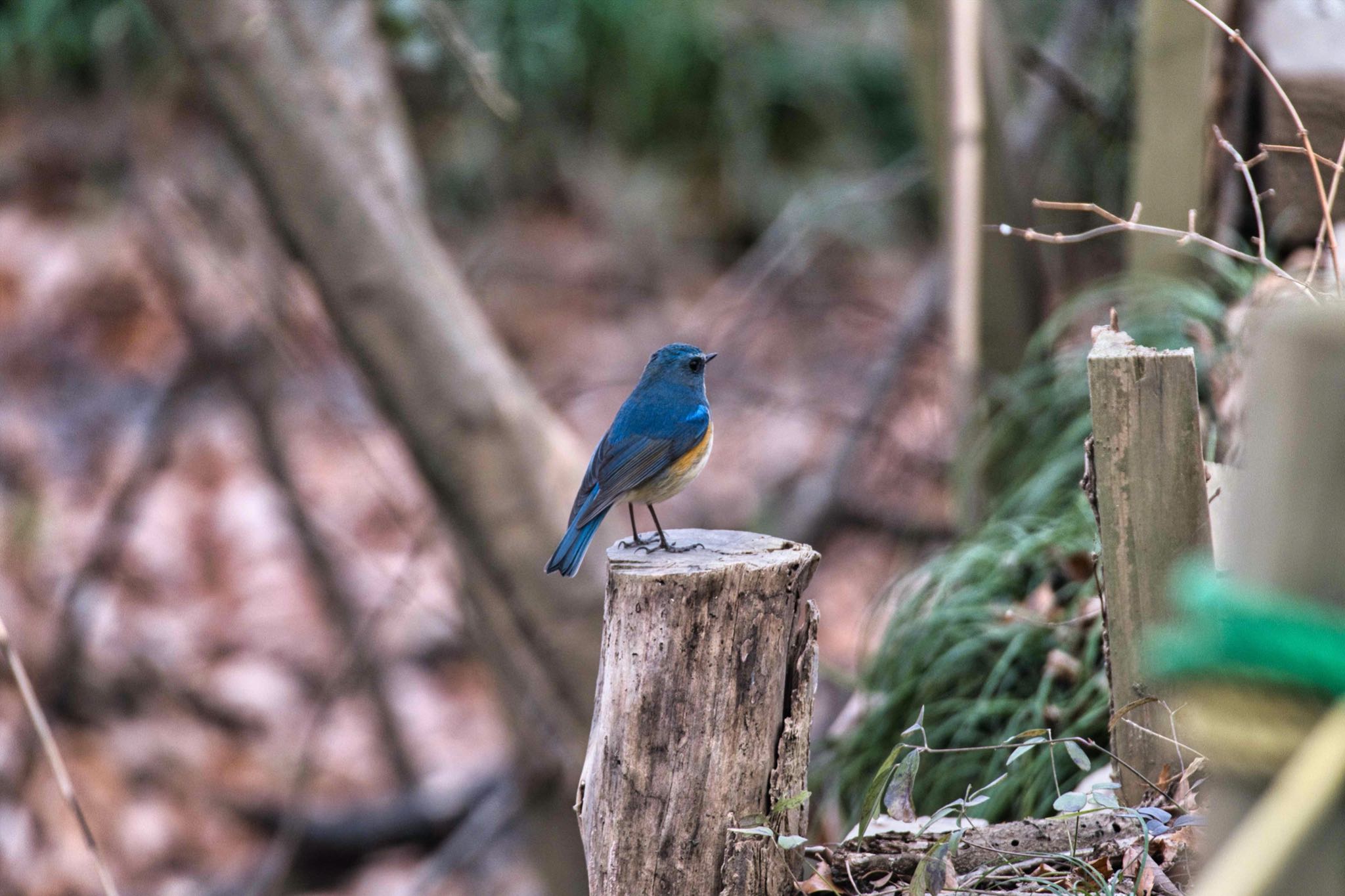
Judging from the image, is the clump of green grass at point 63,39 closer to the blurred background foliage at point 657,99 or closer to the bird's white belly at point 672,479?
the blurred background foliage at point 657,99

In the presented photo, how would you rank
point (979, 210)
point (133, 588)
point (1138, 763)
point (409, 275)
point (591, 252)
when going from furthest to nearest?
1. point (591, 252)
2. point (133, 588)
3. point (979, 210)
4. point (409, 275)
5. point (1138, 763)

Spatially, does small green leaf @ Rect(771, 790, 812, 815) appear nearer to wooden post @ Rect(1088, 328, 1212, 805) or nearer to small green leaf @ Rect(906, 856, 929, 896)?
small green leaf @ Rect(906, 856, 929, 896)

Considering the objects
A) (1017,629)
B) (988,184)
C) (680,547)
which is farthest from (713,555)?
(988,184)

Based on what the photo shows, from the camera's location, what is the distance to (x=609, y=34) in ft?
20.7

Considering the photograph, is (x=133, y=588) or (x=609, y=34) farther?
(x=609, y=34)

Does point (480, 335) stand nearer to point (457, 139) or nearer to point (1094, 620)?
point (1094, 620)

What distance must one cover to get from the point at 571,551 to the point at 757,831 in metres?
0.65

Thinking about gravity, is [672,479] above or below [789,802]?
above

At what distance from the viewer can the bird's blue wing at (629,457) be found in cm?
201

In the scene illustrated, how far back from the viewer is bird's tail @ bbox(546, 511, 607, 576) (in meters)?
1.94

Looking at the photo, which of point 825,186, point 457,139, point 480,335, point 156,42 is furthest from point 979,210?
point 156,42

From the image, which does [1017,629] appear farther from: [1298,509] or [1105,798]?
[1298,509]

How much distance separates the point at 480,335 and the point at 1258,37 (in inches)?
96.3

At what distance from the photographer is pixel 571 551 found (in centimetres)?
195
